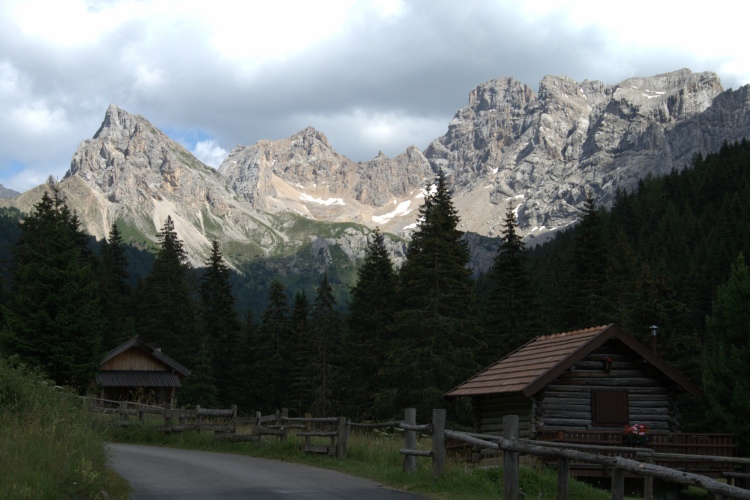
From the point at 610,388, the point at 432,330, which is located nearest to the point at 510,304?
the point at 432,330

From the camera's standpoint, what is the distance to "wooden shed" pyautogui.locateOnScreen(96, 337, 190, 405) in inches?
1911

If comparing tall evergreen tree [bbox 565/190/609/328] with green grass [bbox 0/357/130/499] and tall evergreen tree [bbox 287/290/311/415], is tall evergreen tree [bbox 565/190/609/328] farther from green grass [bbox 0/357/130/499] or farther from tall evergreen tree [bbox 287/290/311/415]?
green grass [bbox 0/357/130/499]

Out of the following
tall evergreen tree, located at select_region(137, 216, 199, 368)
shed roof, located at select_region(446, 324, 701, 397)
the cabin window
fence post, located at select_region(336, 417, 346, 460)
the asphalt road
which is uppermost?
tall evergreen tree, located at select_region(137, 216, 199, 368)

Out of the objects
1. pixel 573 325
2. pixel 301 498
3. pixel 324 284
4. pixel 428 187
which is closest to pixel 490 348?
pixel 573 325

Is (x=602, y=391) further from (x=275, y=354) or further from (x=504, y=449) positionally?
(x=275, y=354)

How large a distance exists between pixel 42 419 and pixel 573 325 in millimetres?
42892

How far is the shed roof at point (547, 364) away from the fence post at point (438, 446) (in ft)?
37.7

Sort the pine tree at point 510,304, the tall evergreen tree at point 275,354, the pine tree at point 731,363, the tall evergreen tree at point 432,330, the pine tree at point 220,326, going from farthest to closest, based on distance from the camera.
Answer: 1. the pine tree at point 220,326
2. the tall evergreen tree at point 275,354
3. the pine tree at point 510,304
4. the pine tree at point 731,363
5. the tall evergreen tree at point 432,330

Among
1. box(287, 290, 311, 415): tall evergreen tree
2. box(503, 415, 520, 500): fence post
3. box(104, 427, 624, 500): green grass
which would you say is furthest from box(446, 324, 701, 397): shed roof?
box(287, 290, 311, 415): tall evergreen tree

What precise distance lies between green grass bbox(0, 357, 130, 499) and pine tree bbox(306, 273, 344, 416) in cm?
3941

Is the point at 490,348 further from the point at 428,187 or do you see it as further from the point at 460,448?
the point at 460,448

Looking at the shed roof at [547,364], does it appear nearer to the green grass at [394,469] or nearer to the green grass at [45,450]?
the green grass at [394,469]

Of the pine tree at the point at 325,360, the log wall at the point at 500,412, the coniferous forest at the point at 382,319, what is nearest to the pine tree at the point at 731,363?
the coniferous forest at the point at 382,319

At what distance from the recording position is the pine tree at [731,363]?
3769 centimetres
